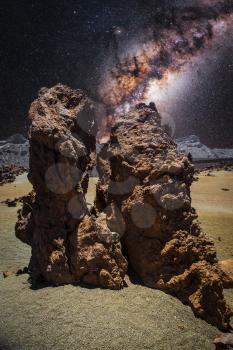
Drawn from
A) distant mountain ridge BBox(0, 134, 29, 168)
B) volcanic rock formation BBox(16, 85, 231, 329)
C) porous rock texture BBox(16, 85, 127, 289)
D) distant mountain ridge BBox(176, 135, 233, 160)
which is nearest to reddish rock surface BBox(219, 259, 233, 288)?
volcanic rock formation BBox(16, 85, 231, 329)

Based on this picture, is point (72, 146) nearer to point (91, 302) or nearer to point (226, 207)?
point (91, 302)

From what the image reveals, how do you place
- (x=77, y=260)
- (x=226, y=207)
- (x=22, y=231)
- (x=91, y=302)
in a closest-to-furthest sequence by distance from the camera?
1. (x=91, y=302)
2. (x=77, y=260)
3. (x=22, y=231)
4. (x=226, y=207)

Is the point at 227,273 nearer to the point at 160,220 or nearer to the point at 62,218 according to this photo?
the point at 160,220

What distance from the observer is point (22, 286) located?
3.23m

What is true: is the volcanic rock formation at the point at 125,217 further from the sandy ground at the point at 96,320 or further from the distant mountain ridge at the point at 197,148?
the distant mountain ridge at the point at 197,148

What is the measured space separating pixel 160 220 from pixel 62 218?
1.04 meters

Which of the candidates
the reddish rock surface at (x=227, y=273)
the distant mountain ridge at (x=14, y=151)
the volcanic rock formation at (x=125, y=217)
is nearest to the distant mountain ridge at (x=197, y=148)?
the distant mountain ridge at (x=14, y=151)

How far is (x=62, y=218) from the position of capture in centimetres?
325

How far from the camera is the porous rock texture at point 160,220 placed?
2.88 meters

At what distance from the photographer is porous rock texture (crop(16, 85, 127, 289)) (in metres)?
3.00

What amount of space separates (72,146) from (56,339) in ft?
5.87

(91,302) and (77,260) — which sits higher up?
(77,260)

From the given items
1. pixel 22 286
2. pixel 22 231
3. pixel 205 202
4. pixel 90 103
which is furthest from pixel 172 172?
pixel 205 202

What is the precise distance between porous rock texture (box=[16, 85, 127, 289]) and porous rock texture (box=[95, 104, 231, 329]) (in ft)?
0.86
